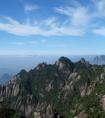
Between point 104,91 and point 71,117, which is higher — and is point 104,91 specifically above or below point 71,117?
above

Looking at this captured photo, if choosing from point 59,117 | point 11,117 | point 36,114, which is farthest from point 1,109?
point 59,117

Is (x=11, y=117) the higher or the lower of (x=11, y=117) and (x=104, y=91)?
the lower

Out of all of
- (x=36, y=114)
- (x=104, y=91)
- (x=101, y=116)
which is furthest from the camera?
(x=104, y=91)

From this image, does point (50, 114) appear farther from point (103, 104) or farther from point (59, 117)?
point (103, 104)

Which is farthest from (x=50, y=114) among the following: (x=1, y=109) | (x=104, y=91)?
(x=104, y=91)

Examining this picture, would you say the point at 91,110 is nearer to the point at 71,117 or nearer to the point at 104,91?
the point at 71,117

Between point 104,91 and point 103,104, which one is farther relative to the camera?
point 104,91

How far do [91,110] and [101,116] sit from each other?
10.2 m

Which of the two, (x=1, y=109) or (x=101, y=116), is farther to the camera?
(x=1, y=109)

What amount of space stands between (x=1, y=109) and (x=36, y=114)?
63.2ft

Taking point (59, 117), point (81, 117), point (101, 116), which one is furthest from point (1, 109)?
point (101, 116)

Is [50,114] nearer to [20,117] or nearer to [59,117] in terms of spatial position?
[59,117]

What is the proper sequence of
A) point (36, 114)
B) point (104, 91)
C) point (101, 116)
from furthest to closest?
point (104, 91)
point (36, 114)
point (101, 116)

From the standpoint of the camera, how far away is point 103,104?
161 metres
